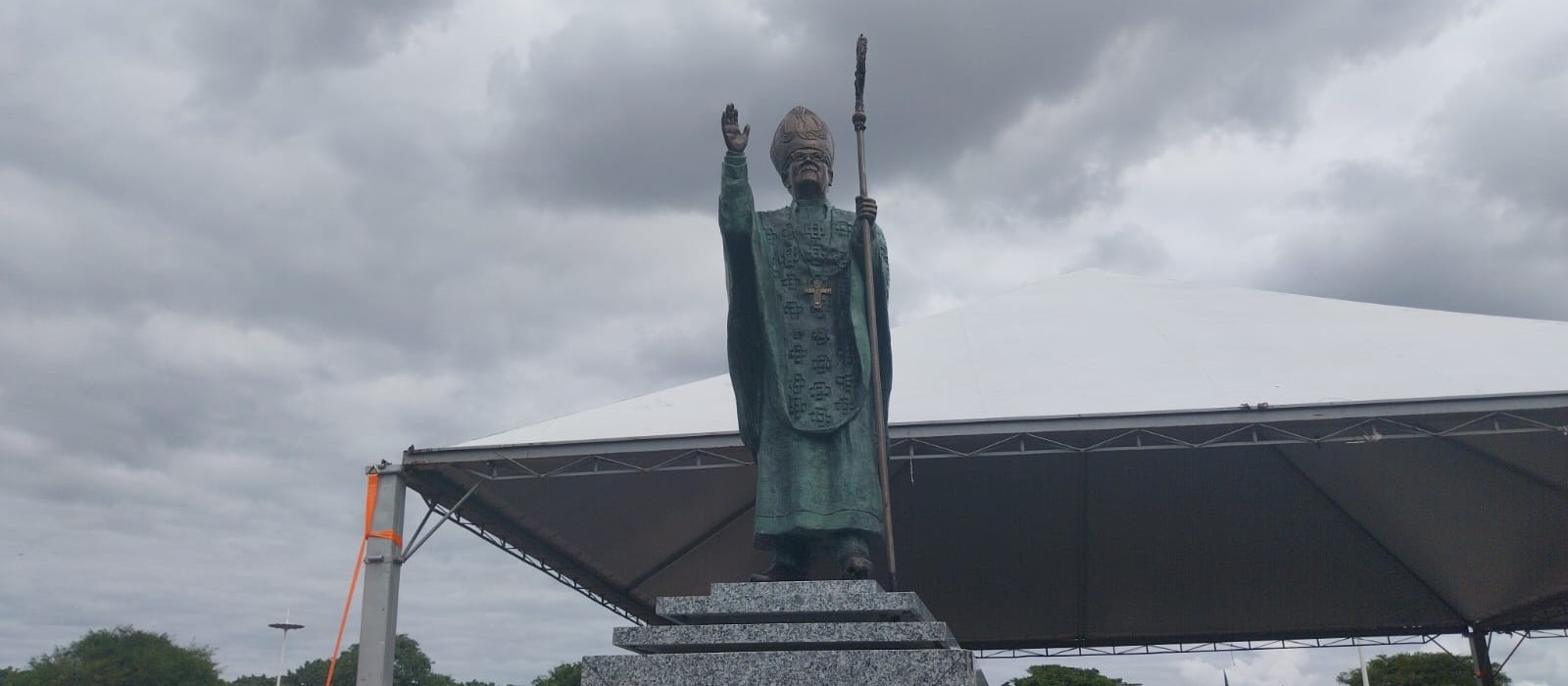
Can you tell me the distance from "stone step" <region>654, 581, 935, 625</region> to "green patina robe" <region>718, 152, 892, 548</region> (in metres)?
0.37

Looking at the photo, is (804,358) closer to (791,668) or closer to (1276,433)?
(791,668)

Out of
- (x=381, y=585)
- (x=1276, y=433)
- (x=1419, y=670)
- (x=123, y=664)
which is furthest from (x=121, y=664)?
(x=1419, y=670)

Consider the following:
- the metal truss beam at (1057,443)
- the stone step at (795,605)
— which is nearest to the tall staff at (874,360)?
the stone step at (795,605)

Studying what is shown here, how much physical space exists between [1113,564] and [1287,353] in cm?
525

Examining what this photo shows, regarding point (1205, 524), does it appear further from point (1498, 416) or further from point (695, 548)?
point (695, 548)

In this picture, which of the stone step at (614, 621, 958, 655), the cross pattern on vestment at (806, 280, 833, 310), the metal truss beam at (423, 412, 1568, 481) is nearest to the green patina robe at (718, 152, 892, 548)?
the cross pattern on vestment at (806, 280, 833, 310)

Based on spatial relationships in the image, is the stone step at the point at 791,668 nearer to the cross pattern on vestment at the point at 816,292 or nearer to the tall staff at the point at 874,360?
the tall staff at the point at 874,360

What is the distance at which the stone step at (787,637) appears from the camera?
3580 mm

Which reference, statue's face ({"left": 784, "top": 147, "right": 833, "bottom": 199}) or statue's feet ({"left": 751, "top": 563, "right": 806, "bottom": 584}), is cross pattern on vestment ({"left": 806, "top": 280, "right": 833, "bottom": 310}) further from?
statue's feet ({"left": 751, "top": 563, "right": 806, "bottom": 584})

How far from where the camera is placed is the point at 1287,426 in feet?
33.2

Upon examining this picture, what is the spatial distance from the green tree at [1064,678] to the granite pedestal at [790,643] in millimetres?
36376

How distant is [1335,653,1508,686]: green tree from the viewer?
36.6 m

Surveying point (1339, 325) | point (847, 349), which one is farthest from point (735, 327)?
point (1339, 325)

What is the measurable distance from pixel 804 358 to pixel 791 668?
1.29 m
